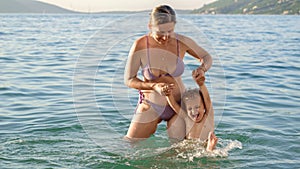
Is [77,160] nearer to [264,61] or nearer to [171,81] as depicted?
[171,81]

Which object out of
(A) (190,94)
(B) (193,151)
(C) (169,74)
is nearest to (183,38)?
(C) (169,74)

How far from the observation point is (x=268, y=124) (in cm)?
887

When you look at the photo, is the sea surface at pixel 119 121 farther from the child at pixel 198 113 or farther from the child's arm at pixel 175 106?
the child's arm at pixel 175 106

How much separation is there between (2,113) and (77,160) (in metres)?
3.66

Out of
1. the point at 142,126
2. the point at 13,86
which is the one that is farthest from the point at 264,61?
the point at 142,126

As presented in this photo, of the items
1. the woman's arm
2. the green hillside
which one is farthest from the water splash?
the green hillside

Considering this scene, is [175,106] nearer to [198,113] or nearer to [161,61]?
[198,113]

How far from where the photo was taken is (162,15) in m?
5.88

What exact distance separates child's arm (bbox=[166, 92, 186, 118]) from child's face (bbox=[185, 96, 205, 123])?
0.30 feet

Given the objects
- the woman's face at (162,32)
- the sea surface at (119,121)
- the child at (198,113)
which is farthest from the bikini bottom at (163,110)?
the woman's face at (162,32)

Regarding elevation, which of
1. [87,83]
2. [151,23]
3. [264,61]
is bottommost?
[264,61]

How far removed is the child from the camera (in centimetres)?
633

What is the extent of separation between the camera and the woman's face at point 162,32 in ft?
19.3

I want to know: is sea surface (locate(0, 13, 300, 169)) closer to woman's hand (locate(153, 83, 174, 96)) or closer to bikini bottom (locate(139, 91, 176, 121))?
→ bikini bottom (locate(139, 91, 176, 121))
